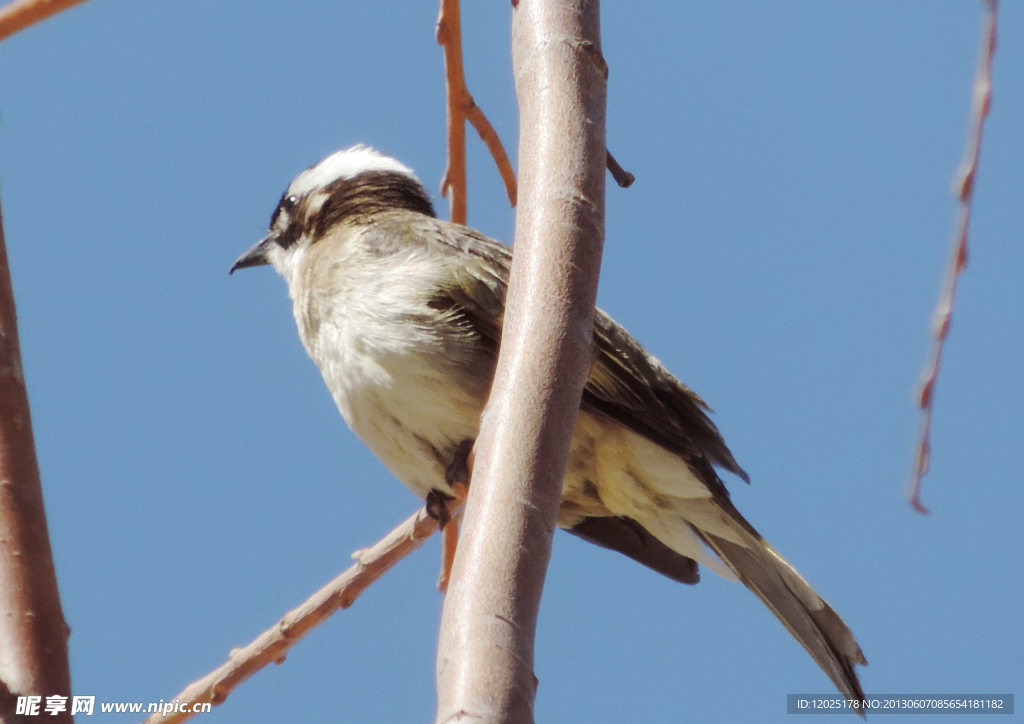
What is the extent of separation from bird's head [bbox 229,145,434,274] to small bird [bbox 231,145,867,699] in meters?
0.68

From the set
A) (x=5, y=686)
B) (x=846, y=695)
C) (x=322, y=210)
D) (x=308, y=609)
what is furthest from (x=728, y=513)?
(x=5, y=686)

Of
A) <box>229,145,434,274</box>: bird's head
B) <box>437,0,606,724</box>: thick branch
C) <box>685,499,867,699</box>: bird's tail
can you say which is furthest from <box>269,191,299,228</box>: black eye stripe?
<box>437,0,606,724</box>: thick branch

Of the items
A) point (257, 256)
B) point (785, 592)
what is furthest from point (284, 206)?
point (785, 592)

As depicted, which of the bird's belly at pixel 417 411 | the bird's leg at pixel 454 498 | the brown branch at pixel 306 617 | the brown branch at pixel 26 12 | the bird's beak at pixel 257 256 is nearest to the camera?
the brown branch at pixel 26 12

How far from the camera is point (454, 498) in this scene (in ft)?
15.1

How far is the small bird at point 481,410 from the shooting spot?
4531 millimetres

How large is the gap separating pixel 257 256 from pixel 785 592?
3.23 metres

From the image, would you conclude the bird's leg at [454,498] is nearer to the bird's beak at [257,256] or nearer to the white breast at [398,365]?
the white breast at [398,365]

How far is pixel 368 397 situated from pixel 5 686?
7.72ft

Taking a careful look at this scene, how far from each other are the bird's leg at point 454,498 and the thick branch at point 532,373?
211 centimetres

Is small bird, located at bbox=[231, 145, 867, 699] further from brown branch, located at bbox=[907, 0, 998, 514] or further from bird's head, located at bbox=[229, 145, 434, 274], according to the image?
brown branch, located at bbox=[907, 0, 998, 514]

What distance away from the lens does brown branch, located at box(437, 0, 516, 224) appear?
12.5 ft

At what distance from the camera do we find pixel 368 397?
4.62 metres

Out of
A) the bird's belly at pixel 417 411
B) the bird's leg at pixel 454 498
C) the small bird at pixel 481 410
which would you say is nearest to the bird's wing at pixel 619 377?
the small bird at pixel 481 410
